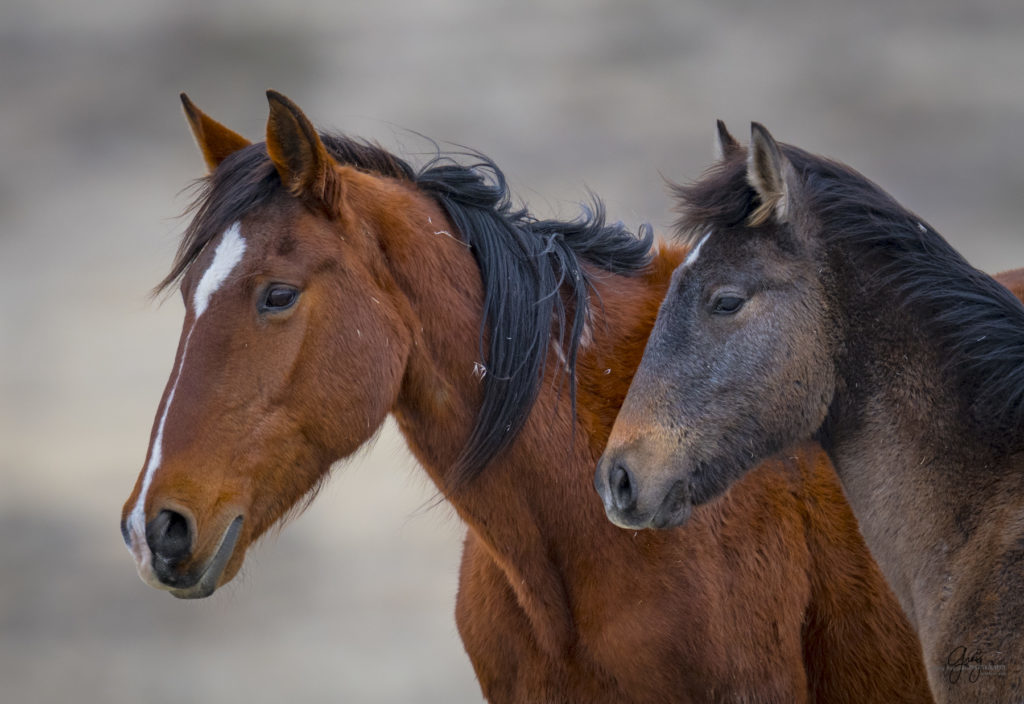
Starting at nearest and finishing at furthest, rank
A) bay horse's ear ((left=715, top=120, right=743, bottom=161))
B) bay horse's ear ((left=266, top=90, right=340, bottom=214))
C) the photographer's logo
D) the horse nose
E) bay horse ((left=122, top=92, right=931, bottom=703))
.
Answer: the photographer's logo < the horse nose < bay horse ((left=122, top=92, right=931, bottom=703)) < bay horse's ear ((left=266, top=90, right=340, bottom=214)) < bay horse's ear ((left=715, top=120, right=743, bottom=161))

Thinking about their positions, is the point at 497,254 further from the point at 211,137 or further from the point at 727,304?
the point at 211,137

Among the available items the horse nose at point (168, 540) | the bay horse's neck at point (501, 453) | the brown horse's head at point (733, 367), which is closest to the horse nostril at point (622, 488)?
the brown horse's head at point (733, 367)

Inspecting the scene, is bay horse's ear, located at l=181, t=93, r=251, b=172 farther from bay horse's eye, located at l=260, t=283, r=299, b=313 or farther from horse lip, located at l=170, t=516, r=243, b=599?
horse lip, located at l=170, t=516, r=243, b=599

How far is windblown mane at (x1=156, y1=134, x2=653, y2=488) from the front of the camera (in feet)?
11.2

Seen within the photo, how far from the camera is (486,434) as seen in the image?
11.3 ft

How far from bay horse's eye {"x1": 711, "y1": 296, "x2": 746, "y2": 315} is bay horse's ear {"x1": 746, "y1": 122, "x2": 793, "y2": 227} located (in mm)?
224

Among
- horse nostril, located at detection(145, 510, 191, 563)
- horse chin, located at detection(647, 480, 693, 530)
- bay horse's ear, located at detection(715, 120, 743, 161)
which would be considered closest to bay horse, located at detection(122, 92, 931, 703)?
horse nostril, located at detection(145, 510, 191, 563)

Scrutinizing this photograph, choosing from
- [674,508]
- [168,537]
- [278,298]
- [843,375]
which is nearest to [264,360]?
[278,298]

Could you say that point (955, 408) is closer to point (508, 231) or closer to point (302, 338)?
point (508, 231)

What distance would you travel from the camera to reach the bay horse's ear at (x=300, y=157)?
3.28m

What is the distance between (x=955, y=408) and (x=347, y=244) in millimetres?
1712

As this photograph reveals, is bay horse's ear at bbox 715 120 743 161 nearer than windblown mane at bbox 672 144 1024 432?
No

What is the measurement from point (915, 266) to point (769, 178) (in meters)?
0.48

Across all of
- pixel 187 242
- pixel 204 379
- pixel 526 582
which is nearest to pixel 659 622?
pixel 526 582
